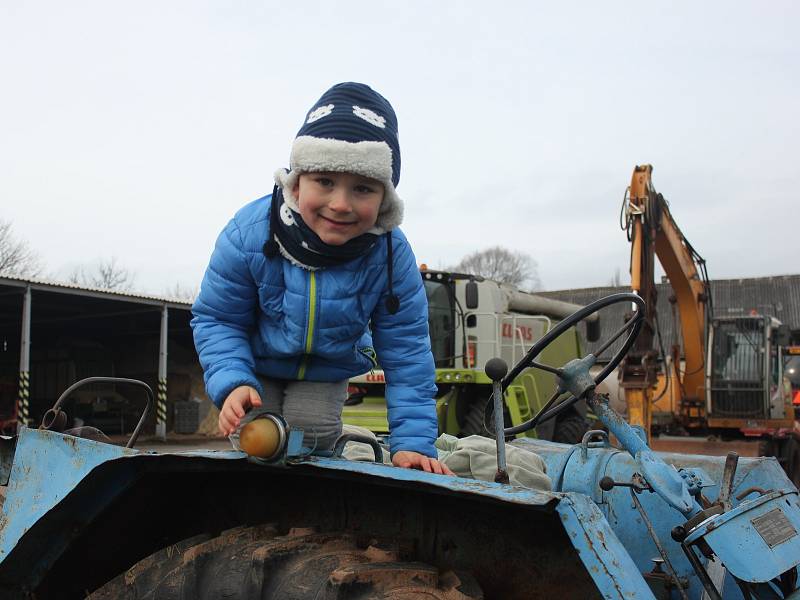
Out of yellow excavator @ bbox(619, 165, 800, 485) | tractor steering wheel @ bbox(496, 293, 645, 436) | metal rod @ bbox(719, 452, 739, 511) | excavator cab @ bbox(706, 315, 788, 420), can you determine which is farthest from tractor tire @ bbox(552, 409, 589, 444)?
metal rod @ bbox(719, 452, 739, 511)

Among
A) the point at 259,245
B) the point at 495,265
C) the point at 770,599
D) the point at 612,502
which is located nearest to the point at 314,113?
the point at 259,245

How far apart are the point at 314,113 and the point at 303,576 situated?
127cm

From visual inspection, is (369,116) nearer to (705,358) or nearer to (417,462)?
(417,462)

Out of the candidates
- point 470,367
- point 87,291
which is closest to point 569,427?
point 470,367

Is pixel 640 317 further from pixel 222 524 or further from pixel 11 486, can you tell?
pixel 11 486

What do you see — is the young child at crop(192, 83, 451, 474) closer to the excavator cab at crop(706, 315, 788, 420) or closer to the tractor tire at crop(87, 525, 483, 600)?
the tractor tire at crop(87, 525, 483, 600)

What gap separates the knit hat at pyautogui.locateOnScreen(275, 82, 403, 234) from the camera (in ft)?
7.22

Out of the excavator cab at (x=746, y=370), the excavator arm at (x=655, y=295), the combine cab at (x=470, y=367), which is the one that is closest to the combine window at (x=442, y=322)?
the combine cab at (x=470, y=367)

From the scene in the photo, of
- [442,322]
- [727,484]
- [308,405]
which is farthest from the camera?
[442,322]

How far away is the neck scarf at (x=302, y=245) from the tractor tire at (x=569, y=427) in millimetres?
9341

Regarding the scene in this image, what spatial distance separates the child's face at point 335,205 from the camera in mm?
2209

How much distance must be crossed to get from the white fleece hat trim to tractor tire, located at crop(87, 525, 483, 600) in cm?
89

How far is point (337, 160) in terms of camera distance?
2.19 meters

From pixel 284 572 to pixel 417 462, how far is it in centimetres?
53
